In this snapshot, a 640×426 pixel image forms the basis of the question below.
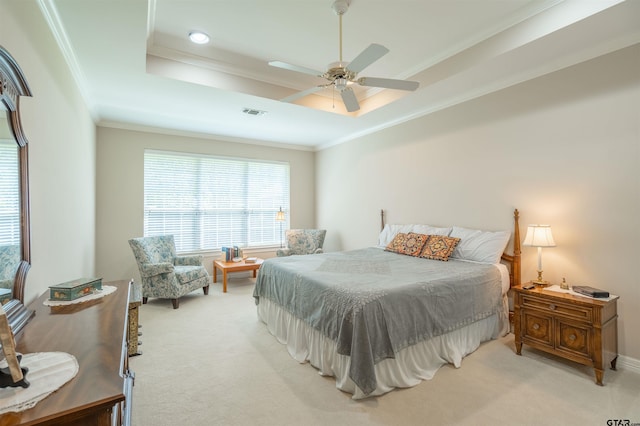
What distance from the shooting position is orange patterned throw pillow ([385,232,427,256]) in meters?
3.76

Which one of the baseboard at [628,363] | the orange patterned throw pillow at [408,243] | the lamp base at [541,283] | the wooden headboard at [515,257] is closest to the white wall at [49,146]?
the orange patterned throw pillow at [408,243]

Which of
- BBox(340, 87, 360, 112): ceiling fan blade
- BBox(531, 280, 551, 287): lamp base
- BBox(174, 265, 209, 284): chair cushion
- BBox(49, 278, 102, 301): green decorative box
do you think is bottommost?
BBox(174, 265, 209, 284): chair cushion

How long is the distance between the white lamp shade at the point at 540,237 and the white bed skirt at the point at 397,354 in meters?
0.85

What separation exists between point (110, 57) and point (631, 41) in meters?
4.43

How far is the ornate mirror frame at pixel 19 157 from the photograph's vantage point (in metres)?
1.39

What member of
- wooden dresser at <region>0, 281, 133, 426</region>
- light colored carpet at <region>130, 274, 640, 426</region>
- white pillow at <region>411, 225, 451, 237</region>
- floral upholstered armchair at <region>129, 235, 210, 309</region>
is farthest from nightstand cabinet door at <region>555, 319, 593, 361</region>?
floral upholstered armchair at <region>129, 235, 210, 309</region>

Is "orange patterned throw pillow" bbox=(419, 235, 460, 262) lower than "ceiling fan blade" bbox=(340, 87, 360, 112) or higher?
lower

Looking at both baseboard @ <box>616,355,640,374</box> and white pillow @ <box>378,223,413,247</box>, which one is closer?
baseboard @ <box>616,355,640,374</box>

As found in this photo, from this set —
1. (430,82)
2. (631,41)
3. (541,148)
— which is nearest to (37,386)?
(430,82)

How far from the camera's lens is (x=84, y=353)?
3.90 ft

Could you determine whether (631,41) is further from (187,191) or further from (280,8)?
(187,191)

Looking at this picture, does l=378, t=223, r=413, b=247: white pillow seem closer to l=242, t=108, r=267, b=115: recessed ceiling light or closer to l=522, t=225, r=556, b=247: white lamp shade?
l=522, t=225, r=556, b=247: white lamp shade

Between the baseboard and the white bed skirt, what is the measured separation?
85 centimetres

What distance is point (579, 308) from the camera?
7.73 ft
